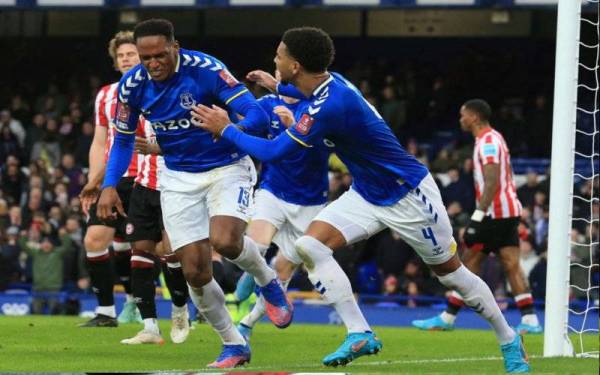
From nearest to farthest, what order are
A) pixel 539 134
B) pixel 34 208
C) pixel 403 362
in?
pixel 403 362, pixel 34 208, pixel 539 134

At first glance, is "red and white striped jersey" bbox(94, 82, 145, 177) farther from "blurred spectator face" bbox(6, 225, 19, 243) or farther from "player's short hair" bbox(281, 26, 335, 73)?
"blurred spectator face" bbox(6, 225, 19, 243)

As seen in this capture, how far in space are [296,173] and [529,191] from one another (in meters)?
9.93

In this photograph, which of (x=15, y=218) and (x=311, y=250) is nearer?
(x=311, y=250)

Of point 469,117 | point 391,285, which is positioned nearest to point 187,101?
point 469,117

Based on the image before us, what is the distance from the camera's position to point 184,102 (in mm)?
9156

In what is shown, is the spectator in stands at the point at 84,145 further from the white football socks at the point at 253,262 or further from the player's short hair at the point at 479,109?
the white football socks at the point at 253,262

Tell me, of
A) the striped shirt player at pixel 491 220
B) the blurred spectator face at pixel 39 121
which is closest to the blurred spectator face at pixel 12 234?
the blurred spectator face at pixel 39 121

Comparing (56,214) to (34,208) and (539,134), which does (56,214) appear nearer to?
(34,208)

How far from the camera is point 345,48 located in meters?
28.3

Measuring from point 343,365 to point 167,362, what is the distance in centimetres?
149

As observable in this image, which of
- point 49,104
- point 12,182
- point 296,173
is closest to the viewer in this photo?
point 296,173

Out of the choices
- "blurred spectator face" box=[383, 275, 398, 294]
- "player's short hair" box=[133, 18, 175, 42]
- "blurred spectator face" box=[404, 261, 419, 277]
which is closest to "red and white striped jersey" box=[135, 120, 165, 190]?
"player's short hair" box=[133, 18, 175, 42]

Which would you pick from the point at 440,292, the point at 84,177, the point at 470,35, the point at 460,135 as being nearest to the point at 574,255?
the point at 440,292

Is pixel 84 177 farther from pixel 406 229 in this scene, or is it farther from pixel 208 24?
pixel 406 229
